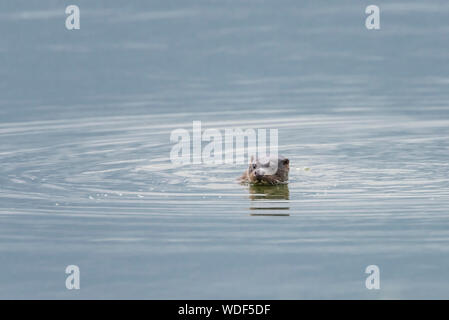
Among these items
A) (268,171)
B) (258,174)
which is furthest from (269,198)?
(268,171)

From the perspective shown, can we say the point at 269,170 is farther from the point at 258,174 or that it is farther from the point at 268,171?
the point at 258,174

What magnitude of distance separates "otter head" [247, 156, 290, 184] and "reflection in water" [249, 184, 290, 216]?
0.40ft

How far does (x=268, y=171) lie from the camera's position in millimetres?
20078

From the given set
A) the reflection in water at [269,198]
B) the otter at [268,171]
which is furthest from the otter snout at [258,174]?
the reflection in water at [269,198]

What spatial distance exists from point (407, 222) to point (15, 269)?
520cm

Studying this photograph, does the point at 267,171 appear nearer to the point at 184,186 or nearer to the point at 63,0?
the point at 184,186

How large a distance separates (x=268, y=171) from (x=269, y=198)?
1.21 meters

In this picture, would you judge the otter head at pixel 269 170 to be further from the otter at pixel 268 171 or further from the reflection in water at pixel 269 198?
the reflection in water at pixel 269 198

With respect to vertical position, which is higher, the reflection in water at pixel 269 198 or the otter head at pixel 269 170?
the otter head at pixel 269 170

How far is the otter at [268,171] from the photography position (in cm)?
1995

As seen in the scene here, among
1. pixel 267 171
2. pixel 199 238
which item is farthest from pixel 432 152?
pixel 199 238

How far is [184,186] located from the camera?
1972 cm

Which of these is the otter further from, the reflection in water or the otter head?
the reflection in water

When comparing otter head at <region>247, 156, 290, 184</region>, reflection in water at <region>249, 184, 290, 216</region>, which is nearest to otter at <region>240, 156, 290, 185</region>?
otter head at <region>247, 156, 290, 184</region>
